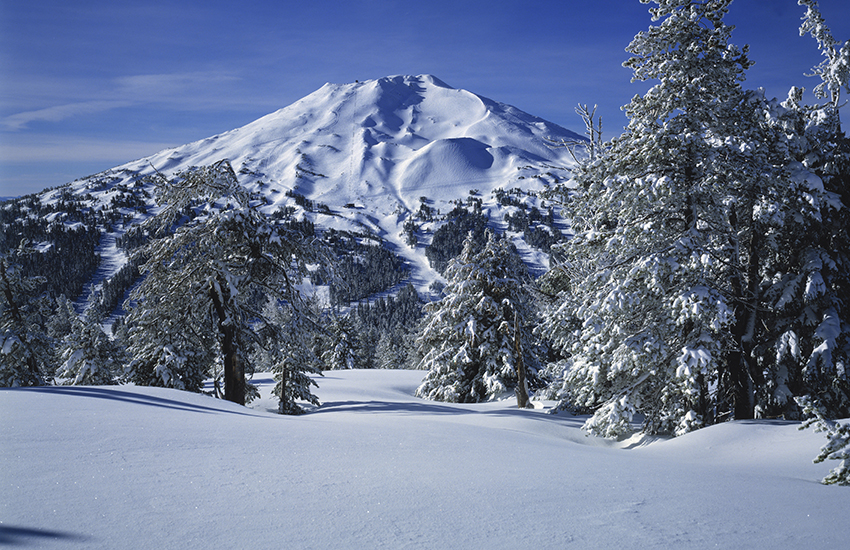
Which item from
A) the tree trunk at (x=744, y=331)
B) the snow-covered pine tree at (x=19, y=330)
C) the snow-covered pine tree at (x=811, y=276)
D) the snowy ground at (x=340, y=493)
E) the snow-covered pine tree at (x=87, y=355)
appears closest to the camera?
the snowy ground at (x=340, y=493)

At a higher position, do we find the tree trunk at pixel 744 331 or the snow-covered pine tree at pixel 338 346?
the tree trunk at pixel 744 331

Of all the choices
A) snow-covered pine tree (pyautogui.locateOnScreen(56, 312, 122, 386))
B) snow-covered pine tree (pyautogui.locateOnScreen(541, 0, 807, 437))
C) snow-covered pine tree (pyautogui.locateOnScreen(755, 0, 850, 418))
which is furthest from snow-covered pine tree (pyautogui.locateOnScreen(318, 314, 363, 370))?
snow-covered pine tree (pyautogui.locateOnScreen(755, 0, 850, 418))

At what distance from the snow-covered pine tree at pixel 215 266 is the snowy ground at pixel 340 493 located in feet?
23.9

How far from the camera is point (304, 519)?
10.2 feet

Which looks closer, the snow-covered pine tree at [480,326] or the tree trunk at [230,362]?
the tree trunk at [230,362]

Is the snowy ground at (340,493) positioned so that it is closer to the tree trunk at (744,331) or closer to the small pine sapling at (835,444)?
the small pine sapling at (835,444)

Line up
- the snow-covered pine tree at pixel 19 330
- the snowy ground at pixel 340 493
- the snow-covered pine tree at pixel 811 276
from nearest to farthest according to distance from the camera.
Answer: the snowy ground at pixel 340 493 → the snow-covered pine tree at pixel 811 276 → the snow-covered pine tree at pixel 19 330

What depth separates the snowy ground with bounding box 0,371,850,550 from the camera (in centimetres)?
290

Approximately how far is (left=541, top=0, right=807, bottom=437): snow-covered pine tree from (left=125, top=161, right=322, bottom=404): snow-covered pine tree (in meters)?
8.40

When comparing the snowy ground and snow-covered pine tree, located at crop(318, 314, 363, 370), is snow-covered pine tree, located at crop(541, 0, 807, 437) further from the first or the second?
snow-covered pine tree, located at crop(318, 314, 363, 370)

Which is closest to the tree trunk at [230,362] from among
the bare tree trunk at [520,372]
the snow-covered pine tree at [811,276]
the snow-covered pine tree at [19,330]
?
the bare tree trunk at [520,372]

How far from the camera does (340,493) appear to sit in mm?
3670

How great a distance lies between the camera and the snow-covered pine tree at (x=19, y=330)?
19094mm

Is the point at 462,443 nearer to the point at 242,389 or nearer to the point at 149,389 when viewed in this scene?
the point at 149,389
